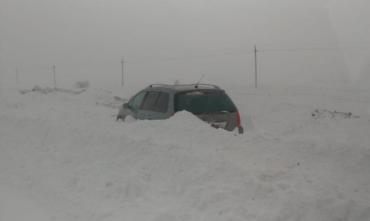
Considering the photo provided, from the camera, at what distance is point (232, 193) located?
7.46 meters

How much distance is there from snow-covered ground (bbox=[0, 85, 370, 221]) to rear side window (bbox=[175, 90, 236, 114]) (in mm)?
762

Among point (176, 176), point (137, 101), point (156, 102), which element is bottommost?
point (176, 176)

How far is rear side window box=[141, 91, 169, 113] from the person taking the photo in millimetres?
12422

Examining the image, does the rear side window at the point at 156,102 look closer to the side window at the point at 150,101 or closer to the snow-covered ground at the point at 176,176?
the side window at the point at 150,101

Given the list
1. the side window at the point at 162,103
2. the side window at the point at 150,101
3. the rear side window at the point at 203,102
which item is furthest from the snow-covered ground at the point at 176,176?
the side window at the point at 150,101

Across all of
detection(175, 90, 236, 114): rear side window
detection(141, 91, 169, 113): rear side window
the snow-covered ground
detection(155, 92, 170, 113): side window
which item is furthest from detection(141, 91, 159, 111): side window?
the snow-covered ground

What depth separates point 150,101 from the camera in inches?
518

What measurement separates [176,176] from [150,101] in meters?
4.93

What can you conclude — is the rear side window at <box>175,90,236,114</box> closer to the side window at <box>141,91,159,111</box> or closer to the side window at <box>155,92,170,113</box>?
the side window at <box>155,92,170,113</box>

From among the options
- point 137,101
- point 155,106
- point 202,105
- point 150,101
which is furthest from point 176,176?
point 137,101

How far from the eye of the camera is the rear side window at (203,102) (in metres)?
12.0

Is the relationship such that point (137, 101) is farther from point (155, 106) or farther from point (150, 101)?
point (155, 106)

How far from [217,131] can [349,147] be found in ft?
8.02

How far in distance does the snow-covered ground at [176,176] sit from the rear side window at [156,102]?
95 centimetres
